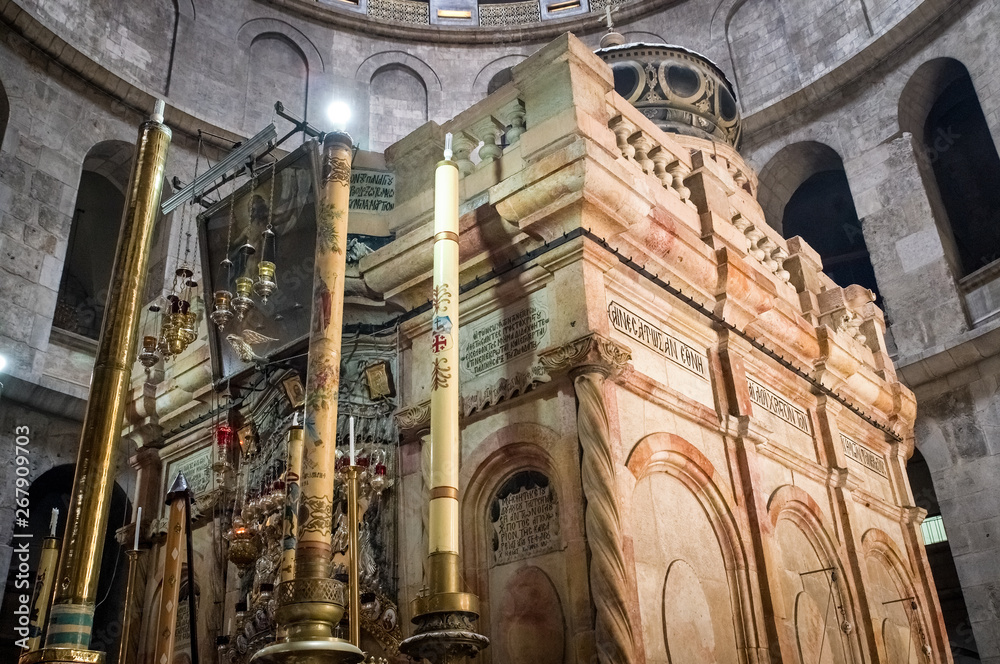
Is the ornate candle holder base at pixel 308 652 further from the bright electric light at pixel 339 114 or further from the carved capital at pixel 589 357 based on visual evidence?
the bright electric light at pixel 339 114

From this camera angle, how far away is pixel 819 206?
20.8 metres

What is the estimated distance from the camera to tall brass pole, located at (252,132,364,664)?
3.53 m

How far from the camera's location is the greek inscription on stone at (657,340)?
6727mm

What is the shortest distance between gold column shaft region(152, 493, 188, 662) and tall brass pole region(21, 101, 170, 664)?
67cm

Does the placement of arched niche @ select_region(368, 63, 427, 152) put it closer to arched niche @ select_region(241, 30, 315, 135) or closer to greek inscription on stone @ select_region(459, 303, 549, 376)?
arched niche @ select_region(241, 30, 315, 135)

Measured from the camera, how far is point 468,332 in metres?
7.04

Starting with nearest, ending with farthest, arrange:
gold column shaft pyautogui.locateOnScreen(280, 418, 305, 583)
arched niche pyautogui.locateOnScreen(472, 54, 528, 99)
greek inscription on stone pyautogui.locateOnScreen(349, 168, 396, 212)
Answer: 1. gold column shaft pyautogui.locateOnScreen(280, 418, 305, 583)
2. greek inscription on stone pyautogui.locateOnScreen(349, 168, 396, 212)
3. arched niche pyautogui.locateOnScreen(472, 54, 528, 99)

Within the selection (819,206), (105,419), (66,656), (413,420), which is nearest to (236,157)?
(413,420)

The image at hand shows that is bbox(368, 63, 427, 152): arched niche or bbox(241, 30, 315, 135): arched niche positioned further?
bbox(368, 63, 427, 152): arched niche

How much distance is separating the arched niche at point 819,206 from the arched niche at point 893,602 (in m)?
10.7

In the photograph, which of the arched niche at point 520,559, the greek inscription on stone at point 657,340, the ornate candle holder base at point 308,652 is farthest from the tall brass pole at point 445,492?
the greek inscription on stone at point 657,340

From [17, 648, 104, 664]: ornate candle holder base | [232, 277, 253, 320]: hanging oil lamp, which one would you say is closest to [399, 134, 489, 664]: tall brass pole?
[17, 648, 104, 664]: ornate candle holder base

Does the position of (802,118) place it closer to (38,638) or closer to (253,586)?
(253,586)

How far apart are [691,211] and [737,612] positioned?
135 inches
